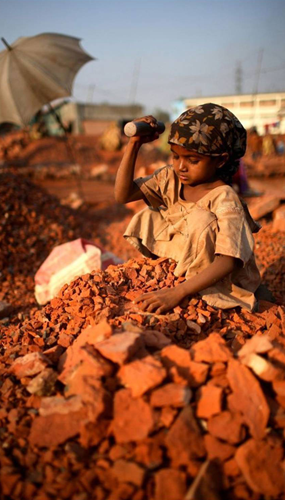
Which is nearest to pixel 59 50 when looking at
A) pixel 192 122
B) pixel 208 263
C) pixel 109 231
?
pixel 109 231

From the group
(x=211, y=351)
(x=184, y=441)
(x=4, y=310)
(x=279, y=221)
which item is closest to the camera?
(x=184, y=441)

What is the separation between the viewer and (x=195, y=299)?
2.05 m

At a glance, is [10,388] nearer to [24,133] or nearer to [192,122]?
[192,122]

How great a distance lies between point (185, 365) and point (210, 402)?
17cm

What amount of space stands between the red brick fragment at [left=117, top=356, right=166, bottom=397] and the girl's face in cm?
112

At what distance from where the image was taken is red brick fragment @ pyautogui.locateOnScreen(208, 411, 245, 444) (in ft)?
4.17

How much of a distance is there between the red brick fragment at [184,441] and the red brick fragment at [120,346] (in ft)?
0.96

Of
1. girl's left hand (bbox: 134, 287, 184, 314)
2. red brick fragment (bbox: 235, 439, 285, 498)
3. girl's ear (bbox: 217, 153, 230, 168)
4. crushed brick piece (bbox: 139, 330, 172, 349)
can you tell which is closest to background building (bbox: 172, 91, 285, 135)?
girl's ear (bbox: 217, 153, 230, 168)

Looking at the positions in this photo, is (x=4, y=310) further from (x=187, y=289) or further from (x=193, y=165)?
(x=193, y=165)


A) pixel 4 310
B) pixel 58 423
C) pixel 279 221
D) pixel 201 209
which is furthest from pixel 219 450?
pixel 279 221

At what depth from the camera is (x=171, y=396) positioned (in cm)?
132

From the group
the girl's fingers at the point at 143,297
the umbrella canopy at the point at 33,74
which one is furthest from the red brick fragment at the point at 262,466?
the umbrella canopy at the point at 33,74

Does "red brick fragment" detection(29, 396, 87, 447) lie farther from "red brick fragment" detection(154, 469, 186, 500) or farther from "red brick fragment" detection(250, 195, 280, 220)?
"red brick fragment" detection(250, 195, 280, 220)

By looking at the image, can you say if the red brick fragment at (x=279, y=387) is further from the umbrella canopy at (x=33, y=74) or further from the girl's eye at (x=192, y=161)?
the umbrella canopy at (x=33, y=74)
